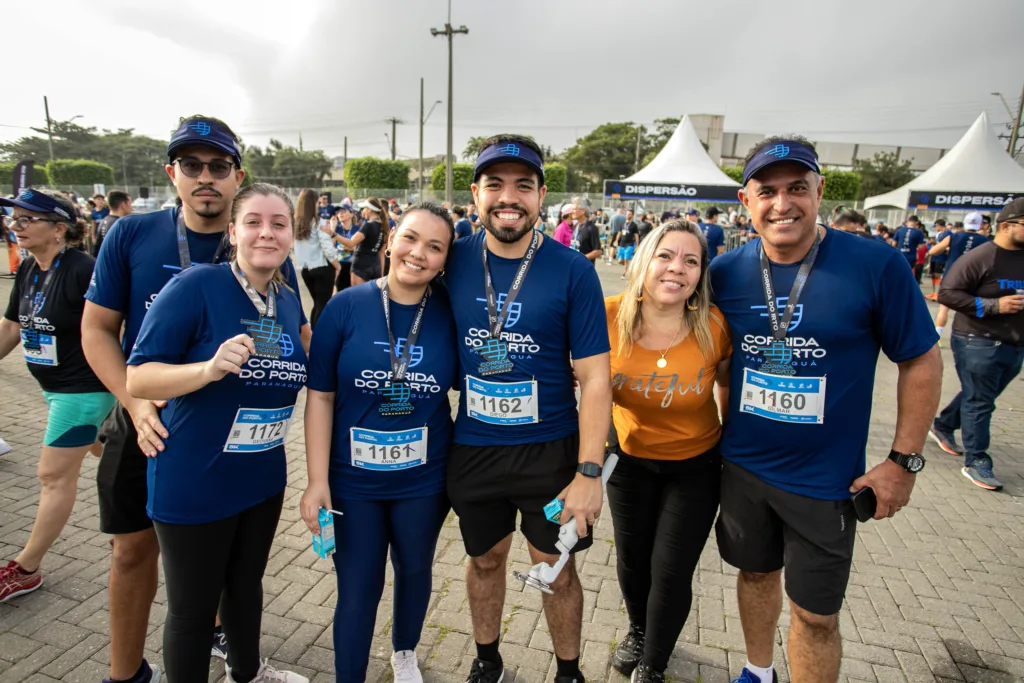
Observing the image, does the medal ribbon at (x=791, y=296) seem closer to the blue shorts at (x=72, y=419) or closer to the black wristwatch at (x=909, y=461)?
the black wristwatch at (x=909, y=461)

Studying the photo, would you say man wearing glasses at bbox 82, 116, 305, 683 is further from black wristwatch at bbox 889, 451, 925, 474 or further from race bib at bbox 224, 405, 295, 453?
black wristwatch at bbox 889, 451, 925, 474

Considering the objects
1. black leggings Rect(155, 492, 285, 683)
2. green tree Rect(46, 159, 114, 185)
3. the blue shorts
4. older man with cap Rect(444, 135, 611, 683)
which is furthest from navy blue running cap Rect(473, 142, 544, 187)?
green tree Rect(46, 159, 114, 185)

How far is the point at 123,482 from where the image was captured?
2188 millimetres

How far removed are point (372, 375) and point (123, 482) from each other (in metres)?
1.07

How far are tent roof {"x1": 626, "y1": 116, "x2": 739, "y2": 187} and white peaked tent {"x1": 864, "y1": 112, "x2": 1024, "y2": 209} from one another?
6908 mm

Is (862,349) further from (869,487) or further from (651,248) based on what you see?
(651,248)

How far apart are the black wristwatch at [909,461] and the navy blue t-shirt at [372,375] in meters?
1.78

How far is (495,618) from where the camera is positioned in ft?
8.25

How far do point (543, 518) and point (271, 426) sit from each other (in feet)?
3.66

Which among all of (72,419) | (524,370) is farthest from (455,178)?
(524,370)

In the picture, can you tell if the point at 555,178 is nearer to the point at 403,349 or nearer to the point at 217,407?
the point at 403,349

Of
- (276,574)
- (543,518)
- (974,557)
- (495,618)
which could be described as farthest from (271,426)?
(974,557)

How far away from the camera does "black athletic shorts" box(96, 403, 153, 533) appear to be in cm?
218

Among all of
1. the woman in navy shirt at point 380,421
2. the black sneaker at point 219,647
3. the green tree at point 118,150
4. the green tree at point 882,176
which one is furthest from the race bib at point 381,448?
the green tree at point 118,150
